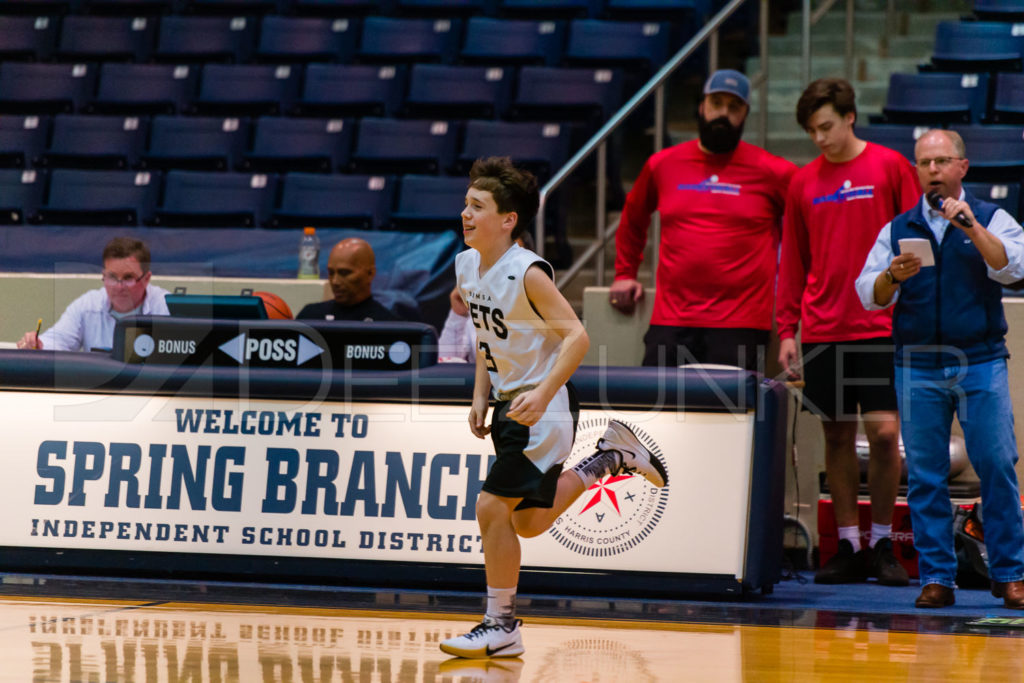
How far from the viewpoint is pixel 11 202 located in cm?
1015

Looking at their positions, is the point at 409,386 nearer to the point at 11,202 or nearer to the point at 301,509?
the point at 301,509

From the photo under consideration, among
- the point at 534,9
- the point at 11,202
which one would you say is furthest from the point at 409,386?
the point at 534,9

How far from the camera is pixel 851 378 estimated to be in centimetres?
625

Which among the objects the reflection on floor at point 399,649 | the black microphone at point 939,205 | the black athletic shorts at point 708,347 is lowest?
the reflection on floor at point 399,649

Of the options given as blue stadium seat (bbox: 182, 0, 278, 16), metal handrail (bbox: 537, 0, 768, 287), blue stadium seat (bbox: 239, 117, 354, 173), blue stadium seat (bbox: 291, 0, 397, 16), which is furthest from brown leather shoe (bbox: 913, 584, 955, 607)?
blue stadium seat (bbox: 182, 0, 278, 16)

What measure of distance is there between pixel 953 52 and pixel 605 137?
10.1ft

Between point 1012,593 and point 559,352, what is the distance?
2.40 m

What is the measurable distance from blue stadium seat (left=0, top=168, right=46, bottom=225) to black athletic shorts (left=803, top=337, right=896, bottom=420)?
649 cm

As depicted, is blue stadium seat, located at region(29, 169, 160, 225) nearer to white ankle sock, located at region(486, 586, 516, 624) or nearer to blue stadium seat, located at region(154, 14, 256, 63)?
blue stadium seat, located at region(154, 14, 256, 63)

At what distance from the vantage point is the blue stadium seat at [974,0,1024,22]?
9.94 m

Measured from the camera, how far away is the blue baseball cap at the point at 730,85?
6.63m

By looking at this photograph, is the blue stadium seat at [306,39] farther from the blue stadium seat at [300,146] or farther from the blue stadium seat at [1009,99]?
the blue stadium seat at [1009,99]

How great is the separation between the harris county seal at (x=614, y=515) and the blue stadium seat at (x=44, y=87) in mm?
7461

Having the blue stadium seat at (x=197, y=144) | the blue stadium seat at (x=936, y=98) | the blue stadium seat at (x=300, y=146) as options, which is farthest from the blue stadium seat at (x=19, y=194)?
the blue stadium seat at (x=936, y=98)
